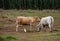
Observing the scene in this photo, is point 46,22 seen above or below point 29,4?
above

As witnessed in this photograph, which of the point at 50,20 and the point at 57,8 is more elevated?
the point at 50,20

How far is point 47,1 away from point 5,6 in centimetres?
700

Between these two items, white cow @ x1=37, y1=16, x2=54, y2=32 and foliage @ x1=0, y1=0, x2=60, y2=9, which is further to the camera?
foliage @ x1=0, y1=0, x2=60, y2=9

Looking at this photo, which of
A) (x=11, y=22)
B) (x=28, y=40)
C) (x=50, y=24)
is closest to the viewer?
(x=28, y=40)

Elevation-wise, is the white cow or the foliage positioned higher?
the white cow

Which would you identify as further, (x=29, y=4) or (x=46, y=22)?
(x=29, y=4)

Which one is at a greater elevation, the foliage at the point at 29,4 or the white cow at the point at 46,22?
the white cow at the point at 46,22

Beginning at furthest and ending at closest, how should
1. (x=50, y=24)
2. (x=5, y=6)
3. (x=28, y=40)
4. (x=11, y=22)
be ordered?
(x=5, y=6)
(x=11, y=22)
(x=50, y=24)
(x=28, y=40)

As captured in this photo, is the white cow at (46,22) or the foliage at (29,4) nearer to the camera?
the white cow at (46,22)

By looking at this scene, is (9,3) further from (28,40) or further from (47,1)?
(28,40)

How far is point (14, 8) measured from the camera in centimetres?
4388

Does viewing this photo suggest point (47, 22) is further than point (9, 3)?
No

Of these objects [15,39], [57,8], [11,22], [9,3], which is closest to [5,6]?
[9,3]

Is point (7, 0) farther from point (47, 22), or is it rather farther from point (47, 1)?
point (47, 22)
